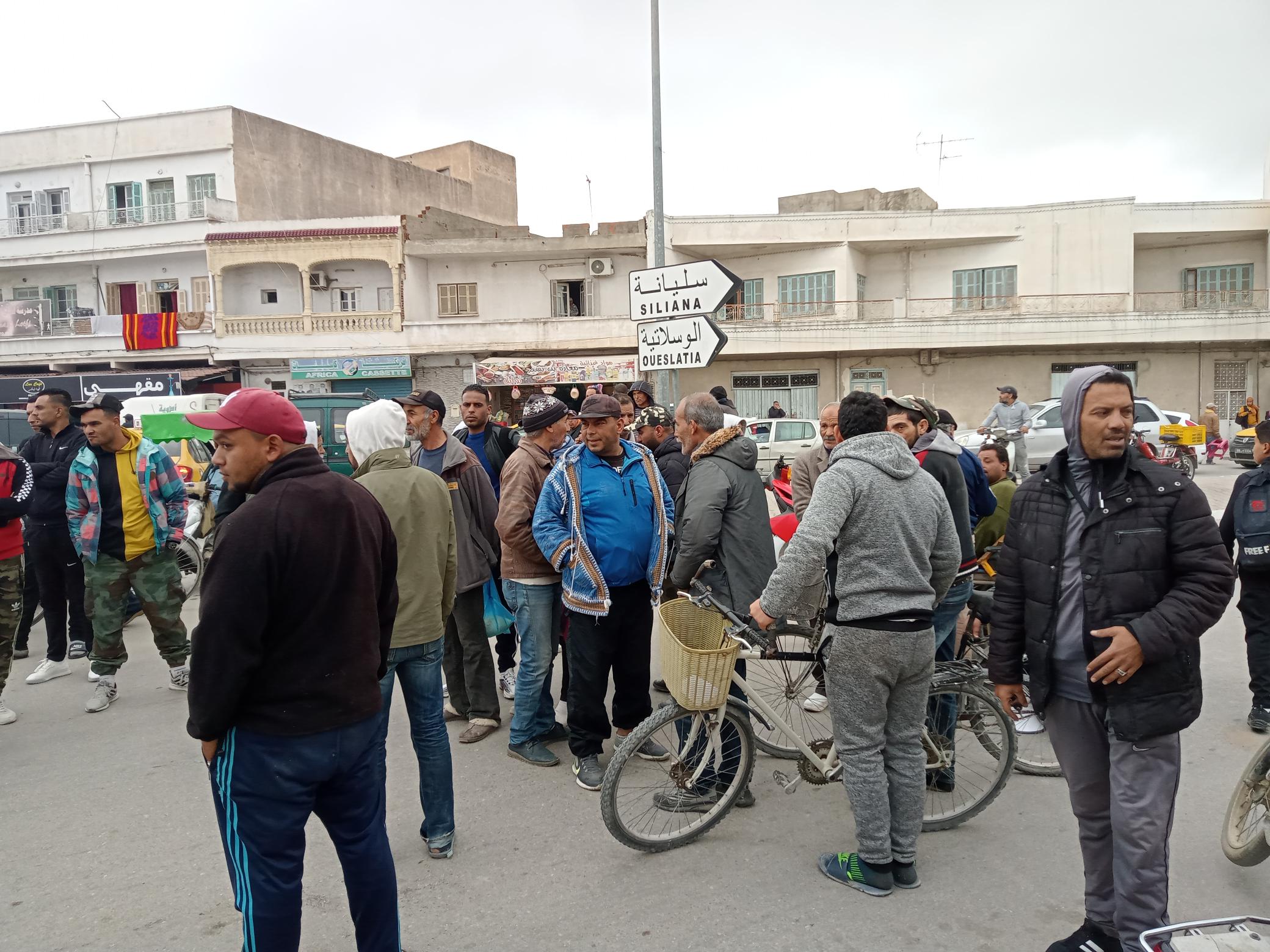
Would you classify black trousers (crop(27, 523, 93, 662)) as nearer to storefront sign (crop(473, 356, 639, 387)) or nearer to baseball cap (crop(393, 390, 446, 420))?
baseball cap (crop(393, 390, 446, 420))

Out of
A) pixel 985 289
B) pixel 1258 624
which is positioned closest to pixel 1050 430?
pixel 985 289

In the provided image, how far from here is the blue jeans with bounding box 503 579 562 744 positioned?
466 cm

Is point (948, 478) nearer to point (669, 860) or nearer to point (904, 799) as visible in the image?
point (904, 799)

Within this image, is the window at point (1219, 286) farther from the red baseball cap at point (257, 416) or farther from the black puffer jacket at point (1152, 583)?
the red baseball cap at point (257, 416)

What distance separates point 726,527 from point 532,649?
51.3 inches

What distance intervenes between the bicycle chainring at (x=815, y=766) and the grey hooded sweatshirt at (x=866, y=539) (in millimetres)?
887

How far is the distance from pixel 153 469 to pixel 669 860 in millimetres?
4488

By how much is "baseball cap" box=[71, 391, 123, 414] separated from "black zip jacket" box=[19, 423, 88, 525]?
1.86ft

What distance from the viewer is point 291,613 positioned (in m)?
2.38

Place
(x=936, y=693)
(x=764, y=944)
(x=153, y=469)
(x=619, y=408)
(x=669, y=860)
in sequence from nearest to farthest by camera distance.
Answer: (x=764, y=944) < (x=669, y=860) < (x=936, y=693) < (x=619, y=408) < (x=153, y=469)

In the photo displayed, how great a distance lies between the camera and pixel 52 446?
654 cm

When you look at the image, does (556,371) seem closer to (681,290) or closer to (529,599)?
(681,290)

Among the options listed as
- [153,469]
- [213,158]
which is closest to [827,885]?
[153,469]

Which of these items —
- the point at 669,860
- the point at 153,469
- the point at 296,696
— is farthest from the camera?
the point at 153,469
